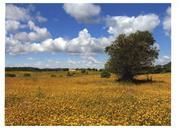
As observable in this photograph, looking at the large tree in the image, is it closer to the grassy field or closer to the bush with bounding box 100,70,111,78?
the bush with bounding box 100,70,111,78

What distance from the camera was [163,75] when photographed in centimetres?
2973

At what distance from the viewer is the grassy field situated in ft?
59.6

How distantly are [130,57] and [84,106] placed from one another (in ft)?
38.1

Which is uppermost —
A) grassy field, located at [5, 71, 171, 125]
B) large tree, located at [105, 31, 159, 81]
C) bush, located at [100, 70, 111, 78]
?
large tree, located at [105, 31, 159, 81]

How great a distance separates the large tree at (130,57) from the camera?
3026 cm

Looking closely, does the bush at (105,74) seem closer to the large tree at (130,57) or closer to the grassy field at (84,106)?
the large tree at (130,57)

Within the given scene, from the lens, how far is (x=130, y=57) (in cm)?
3103

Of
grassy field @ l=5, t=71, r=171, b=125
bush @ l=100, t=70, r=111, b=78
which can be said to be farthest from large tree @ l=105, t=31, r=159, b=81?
grassy field @ l=5, t=71, r=171, b=125

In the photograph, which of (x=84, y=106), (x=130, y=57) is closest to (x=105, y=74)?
(x=130, y=57)

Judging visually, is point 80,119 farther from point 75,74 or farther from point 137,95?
point 75,74

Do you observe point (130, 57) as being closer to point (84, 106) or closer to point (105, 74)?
point (105, 74)

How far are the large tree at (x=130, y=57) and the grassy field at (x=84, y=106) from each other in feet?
17.3

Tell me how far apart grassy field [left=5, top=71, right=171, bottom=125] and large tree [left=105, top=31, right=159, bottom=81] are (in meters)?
5.27
